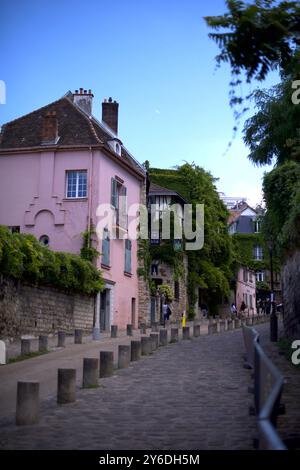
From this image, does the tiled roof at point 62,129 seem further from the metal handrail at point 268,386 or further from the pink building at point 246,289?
the pink building at point 246,289

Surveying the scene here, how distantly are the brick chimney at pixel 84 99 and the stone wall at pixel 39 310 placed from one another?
11.9 metres

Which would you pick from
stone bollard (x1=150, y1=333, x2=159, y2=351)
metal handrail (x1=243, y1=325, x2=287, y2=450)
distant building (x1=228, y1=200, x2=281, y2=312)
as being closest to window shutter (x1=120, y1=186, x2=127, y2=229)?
stone bollard (x1=150, y1=333, x2=159, y2=351)

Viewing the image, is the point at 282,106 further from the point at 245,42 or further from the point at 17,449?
the point at 17,449

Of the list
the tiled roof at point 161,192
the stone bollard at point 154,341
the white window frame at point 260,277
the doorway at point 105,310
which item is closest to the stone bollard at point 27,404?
the stone bollard at point 154,341

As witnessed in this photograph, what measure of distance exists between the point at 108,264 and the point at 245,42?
23904mm

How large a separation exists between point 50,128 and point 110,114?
7096 mm

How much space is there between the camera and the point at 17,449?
6.33 metres

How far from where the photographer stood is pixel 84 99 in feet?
109

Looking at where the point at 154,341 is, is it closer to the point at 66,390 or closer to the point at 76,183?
the point at 66,390

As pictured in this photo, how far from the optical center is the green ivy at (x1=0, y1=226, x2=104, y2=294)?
1880 centimetres

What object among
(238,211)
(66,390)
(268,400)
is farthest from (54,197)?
(238,211)

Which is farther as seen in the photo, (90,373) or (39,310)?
(39,310)

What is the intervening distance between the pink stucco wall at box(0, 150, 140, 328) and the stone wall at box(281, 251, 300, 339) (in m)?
11.2

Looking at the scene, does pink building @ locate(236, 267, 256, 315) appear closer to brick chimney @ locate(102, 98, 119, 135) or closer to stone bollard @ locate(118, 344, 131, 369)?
brick chimney @ locate(102, 98, 119, 135)
